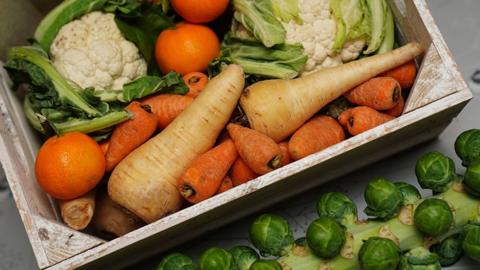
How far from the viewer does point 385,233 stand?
0.97 meters

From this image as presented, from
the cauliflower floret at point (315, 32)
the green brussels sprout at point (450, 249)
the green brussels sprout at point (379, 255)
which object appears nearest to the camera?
the green brussels sprout at point (379, 255)

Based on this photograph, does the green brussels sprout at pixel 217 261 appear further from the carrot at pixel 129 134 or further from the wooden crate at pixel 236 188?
the carrot at pixel 129 134

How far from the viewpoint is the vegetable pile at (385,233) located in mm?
931

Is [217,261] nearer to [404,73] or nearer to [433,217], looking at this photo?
[433,217]

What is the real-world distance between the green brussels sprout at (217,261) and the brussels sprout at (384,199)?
0.75 ft

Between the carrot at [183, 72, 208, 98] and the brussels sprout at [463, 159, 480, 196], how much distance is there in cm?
46

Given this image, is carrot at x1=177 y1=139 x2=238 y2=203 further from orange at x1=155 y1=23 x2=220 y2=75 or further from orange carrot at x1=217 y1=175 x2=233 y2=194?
orange at x1=155 y1=23 x2=220 y2=75

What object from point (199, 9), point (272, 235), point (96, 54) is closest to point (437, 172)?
point (272, 235)

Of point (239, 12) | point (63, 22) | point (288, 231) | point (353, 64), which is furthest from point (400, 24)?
point (63, 22)

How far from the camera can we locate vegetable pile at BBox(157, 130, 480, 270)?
93cm

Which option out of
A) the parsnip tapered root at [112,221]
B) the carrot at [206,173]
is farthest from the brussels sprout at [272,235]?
the parsnip tapered root at [112,221]

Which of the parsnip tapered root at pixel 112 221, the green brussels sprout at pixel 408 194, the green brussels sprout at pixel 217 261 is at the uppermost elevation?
the parsnip tapered root at pixel 112 221

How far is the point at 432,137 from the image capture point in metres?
1.19

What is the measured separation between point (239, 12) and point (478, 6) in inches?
20.8
